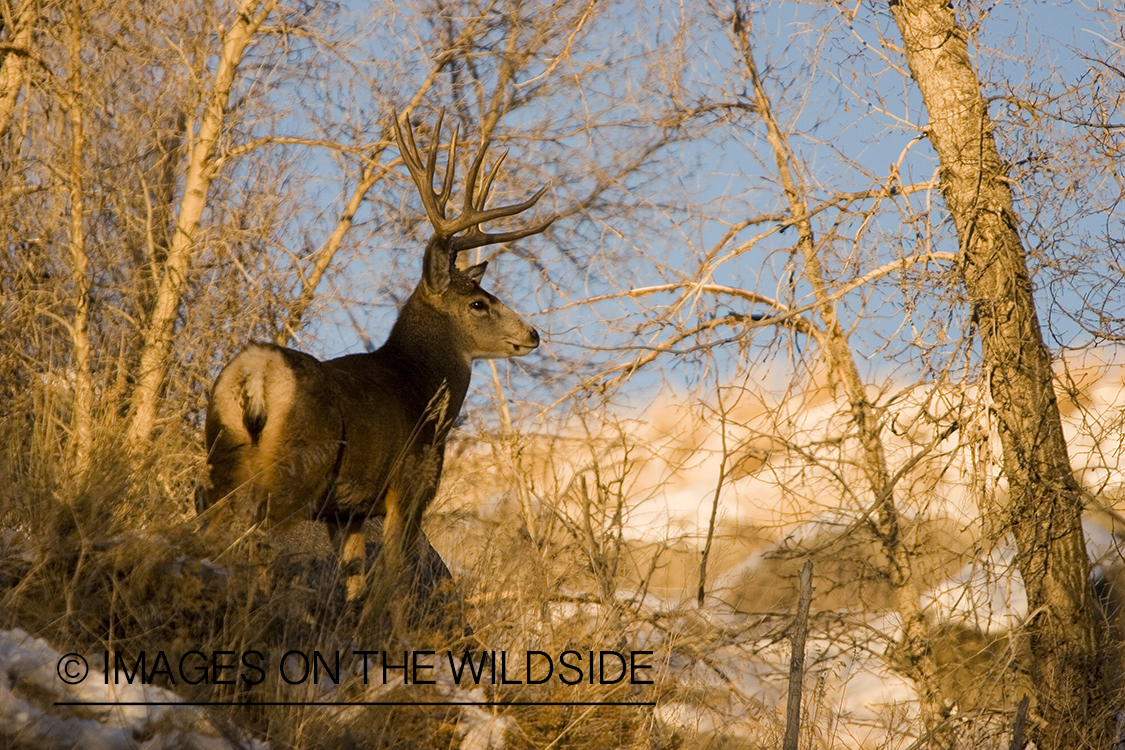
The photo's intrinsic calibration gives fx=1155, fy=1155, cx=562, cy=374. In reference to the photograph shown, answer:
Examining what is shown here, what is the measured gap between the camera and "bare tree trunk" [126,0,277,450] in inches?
403

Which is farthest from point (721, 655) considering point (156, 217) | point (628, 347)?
point (156, 217)

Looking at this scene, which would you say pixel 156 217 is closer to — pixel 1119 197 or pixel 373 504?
pixel 373 504

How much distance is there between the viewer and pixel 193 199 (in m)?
11.7

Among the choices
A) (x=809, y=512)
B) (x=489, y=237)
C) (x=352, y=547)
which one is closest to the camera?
(x=352, y=547)

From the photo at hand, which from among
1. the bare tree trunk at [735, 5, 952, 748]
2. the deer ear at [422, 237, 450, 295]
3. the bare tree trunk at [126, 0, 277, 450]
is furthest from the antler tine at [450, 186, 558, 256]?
the bare tree trunk at [126, 0, 277, 450]

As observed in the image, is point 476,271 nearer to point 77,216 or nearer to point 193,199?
point 77,216

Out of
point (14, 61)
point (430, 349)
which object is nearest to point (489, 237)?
point (430, 349)

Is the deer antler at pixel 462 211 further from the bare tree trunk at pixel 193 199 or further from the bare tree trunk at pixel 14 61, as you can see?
the bare tree trunk at pixel 14 61

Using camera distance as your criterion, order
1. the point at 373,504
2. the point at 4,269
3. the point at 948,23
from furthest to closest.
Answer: the point at 4,269, the point at 948,23, the point at 373,504

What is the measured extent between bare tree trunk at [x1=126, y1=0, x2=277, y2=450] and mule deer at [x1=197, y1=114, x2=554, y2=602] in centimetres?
295

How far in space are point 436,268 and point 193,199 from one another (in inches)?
168

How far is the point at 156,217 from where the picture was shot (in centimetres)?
1222

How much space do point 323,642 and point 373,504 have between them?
1.93m

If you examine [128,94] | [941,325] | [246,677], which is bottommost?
[246,677]
